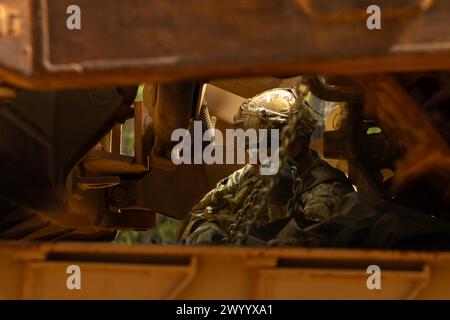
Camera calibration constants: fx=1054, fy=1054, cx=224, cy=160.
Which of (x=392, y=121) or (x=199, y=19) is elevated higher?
(x=199, y=19)

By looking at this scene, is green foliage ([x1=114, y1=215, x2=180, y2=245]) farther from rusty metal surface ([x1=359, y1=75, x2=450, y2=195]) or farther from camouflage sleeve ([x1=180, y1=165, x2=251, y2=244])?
rusty metal surface ([x1=359, y1=75, x2=450, y2=195])

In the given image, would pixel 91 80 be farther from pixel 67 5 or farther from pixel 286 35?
pixel 286 35

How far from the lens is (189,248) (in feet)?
9.90

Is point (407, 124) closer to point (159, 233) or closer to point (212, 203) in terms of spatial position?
point (212, 203)

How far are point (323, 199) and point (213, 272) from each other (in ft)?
3.73

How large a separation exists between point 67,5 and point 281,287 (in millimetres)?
992

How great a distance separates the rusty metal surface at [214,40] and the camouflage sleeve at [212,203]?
169cm

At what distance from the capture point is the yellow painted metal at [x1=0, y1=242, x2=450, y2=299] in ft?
9.78

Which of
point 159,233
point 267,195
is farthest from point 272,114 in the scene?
point 159,233

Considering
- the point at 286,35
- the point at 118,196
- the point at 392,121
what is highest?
the point at 286,35

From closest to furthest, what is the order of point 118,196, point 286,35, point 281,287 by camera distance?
point 286,35, point 281,287, point 118,196

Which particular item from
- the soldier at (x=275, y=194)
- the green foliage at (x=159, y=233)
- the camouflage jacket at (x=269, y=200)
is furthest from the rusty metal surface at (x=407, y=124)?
the green foliage at (x=159, y=233)

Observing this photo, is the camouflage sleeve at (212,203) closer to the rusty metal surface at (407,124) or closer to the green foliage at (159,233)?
the rusty metal surface at (407,124)
